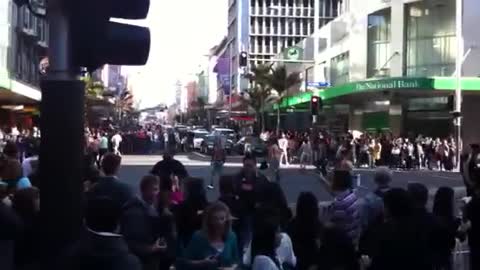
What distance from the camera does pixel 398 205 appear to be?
22.5ft

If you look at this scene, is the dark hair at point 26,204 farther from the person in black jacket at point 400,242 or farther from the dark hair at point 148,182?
the person in black jacket at point 400,242

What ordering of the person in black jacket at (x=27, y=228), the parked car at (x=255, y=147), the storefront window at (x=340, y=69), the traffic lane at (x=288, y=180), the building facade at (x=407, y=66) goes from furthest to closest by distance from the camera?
the storefront window at (x=340, y=69)
the parked car at (x=255, y=147)
the building facade at (x=407, y=66)
the traffic lane at (x=288, y=180)
the person in black jacket at (x=27, y=228)

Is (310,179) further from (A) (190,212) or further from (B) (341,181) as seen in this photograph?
(B) (341,181)

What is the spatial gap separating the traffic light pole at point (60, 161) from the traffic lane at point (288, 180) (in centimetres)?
1732

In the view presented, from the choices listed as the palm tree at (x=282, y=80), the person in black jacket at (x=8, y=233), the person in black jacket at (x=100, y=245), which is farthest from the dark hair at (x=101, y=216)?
the palm tree at (x=282, y=80)

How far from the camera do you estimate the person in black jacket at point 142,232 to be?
7309 mm

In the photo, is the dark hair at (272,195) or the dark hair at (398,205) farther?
the dark hair at (272,195)

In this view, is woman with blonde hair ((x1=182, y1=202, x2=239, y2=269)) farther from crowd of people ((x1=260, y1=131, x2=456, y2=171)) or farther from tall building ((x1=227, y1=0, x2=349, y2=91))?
tall building ((x1=227, y1=0, x2=349, y2=91))

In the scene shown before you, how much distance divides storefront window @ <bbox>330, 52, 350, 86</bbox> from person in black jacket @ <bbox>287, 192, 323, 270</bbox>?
181ft

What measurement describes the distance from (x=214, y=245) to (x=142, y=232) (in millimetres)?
1320

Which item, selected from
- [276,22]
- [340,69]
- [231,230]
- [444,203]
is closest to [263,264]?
[231,230]

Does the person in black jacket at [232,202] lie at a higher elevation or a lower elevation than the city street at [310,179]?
higher

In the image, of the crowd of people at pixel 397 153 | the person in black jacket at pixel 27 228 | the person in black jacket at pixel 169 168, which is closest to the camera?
the person in black jacket at pixel 27 228

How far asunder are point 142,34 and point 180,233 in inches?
158
